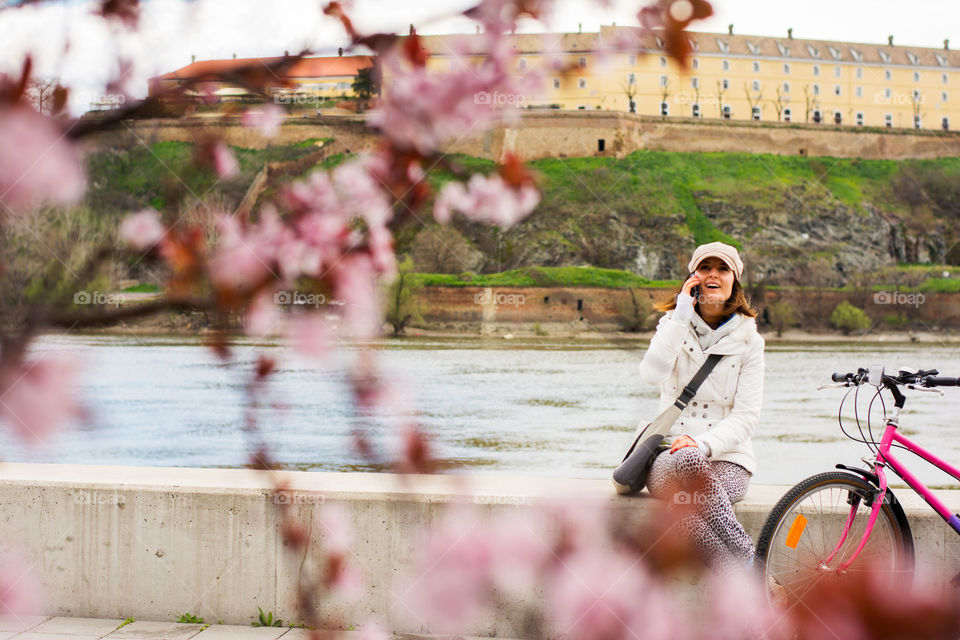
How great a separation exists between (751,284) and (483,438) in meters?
40.7

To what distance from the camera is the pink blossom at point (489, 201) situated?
3.87 feet

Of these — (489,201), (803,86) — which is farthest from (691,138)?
(489,201)

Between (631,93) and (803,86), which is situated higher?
(803,86)

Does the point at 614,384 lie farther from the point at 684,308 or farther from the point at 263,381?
the point at 263,381

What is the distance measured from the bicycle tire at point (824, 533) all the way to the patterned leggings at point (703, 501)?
8cm

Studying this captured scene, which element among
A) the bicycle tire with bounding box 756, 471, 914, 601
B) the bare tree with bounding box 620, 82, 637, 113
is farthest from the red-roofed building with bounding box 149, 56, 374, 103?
the bare tree with bounding box 620, 82, 637, 113

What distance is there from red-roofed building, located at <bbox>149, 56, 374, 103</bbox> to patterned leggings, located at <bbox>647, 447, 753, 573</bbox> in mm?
2033

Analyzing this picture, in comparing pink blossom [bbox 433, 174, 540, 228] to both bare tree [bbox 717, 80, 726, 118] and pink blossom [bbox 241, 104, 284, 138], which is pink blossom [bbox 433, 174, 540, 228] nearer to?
pink blossom [bbox 241, 104, 284, 138]

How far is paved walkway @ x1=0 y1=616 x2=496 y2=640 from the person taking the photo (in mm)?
2979

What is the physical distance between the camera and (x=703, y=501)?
266 cm

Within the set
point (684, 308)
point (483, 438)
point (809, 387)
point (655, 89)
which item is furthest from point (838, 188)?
point (684, 308)

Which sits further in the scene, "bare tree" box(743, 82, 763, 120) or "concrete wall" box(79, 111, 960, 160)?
"bare tree" box(743, 82, 763, 120)

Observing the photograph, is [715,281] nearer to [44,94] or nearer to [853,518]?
[853,518]

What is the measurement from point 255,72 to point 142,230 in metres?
0.36
